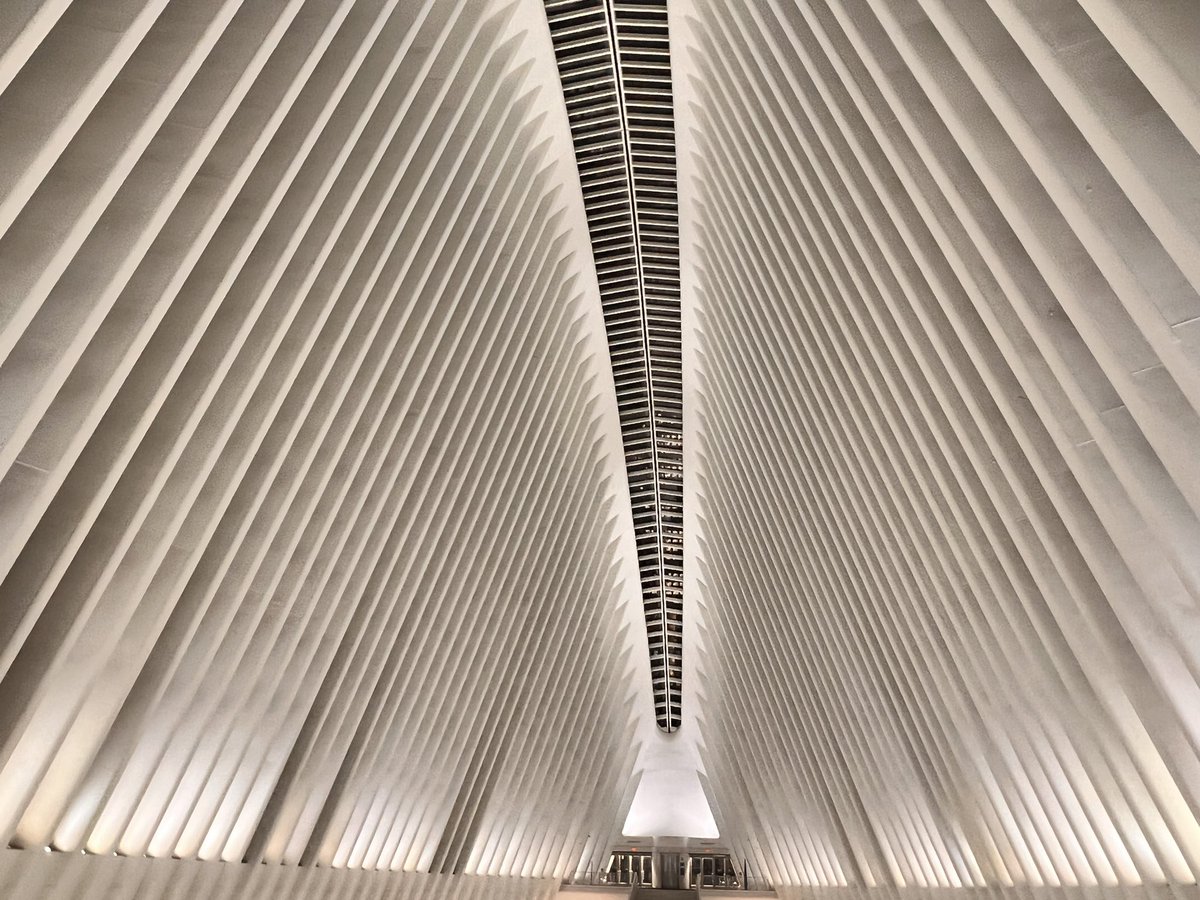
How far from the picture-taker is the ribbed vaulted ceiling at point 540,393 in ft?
21.9

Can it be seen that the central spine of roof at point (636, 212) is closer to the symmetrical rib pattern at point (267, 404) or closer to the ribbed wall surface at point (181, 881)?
the symmetrical rib pattern at point (267, 404)

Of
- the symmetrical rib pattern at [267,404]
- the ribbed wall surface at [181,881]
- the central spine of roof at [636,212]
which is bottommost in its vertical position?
the ribbed wall surface at [181,881]

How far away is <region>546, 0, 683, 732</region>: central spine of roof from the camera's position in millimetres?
13844

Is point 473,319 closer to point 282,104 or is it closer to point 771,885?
point 282,104

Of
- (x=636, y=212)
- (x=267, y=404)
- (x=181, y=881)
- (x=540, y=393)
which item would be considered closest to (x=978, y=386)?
(x=267, y=404)

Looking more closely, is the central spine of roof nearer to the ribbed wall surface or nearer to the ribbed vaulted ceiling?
the ribbed vaulted ceiling

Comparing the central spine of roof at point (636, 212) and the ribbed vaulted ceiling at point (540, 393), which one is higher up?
the central spine of roof at point (636, 212)

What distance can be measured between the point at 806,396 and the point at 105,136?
948 cm

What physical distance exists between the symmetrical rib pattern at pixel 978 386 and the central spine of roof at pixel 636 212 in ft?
2.20

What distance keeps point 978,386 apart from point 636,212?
8779mm

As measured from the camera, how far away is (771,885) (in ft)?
117

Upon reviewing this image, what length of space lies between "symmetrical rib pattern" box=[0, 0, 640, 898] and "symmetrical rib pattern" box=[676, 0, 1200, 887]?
3371 mm

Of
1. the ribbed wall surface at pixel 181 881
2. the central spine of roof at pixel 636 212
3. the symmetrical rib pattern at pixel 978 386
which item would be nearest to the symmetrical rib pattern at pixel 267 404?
the ribbed wall surface at pixel 181 881

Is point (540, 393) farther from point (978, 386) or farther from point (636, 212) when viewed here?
point (978, 386)
